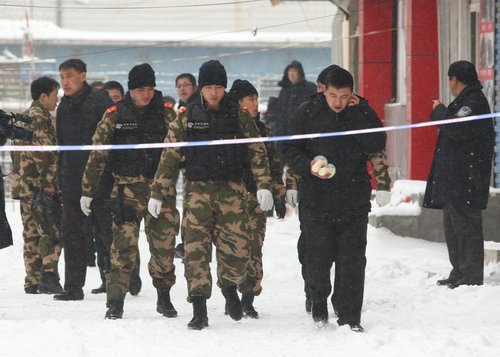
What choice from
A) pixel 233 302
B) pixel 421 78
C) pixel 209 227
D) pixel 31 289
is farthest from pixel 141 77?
pixel 421 78

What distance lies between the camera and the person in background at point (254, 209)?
32.2 feet

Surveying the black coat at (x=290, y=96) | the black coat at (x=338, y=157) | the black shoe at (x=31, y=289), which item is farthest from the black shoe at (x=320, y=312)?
the black coat at (x=290, y=96)

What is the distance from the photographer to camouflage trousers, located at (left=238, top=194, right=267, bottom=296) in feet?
32.5

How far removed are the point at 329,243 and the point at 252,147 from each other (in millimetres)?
894

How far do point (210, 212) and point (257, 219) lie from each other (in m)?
1.22

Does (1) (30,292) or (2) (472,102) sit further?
(1) (30,292)

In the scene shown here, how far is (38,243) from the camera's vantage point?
12031 millimetres

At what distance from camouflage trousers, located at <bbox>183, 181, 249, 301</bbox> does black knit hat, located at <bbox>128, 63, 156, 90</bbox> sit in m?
1.03

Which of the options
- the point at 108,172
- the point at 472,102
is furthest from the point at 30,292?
the point at 472,102

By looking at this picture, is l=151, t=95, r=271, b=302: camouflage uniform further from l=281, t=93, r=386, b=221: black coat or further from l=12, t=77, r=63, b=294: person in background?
l=12, t=77, r=63, b=294: person in background

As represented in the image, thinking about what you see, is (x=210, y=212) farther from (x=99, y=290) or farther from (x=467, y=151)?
(x=99, y=290)

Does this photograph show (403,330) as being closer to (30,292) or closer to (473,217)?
(473,217)

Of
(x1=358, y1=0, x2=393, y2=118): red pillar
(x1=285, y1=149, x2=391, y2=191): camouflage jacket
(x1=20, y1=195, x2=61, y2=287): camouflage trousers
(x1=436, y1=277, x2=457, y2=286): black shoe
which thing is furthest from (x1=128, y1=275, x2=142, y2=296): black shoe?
(x1=358, y1=0, x2=393, y2=118): red pillar

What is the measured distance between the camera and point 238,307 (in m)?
9.31
